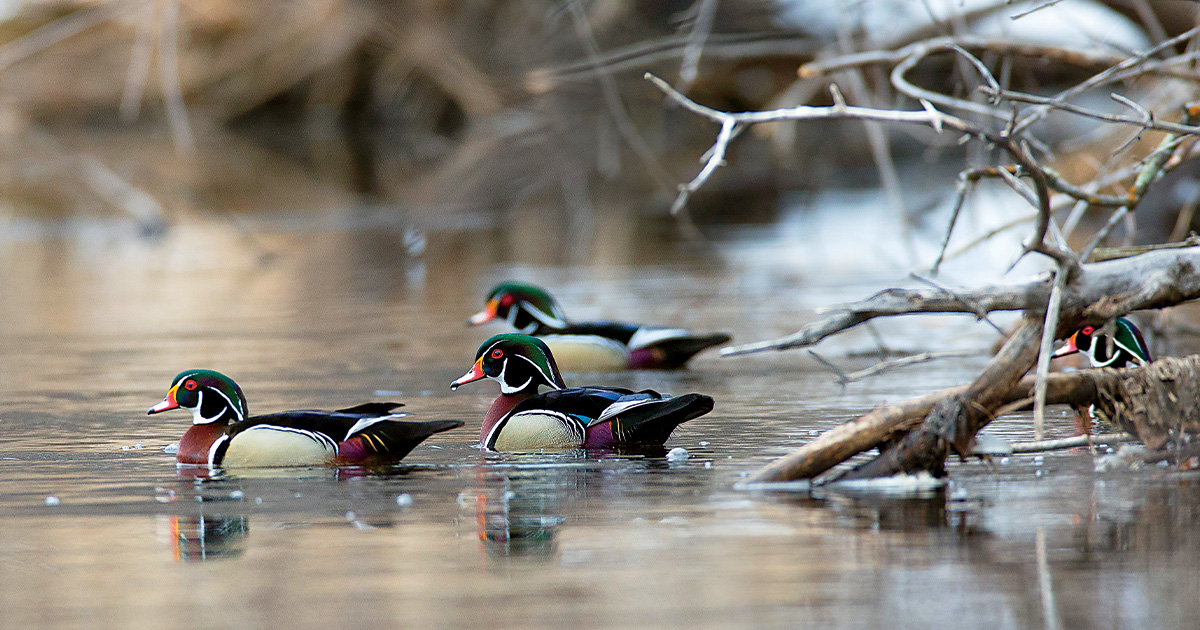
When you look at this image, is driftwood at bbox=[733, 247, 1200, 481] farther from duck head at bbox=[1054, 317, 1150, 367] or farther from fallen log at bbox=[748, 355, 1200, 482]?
duck head at bbox=[1054, 317, 1150, 367]

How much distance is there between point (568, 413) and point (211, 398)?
1365mm

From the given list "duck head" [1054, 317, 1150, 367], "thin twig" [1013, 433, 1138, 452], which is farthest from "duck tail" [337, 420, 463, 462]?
"duck head" [1054, 317, 1150, 367]

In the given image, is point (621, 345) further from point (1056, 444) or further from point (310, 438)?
point (1056, 444)

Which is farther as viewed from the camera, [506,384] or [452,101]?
[452,101]

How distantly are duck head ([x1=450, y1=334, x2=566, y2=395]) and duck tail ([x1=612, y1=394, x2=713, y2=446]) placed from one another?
1.60 feet

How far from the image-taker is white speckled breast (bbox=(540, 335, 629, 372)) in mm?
9047

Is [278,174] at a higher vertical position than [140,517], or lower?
higher

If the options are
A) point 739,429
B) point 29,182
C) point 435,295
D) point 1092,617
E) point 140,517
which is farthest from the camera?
point 29,182

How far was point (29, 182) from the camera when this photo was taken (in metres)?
26.2

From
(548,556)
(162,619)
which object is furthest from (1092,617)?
(162,619)

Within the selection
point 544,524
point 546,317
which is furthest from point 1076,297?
point 546,317

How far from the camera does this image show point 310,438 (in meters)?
6.16

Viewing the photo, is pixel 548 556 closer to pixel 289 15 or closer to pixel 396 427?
pixel 396 427

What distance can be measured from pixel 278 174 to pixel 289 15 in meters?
2.50
